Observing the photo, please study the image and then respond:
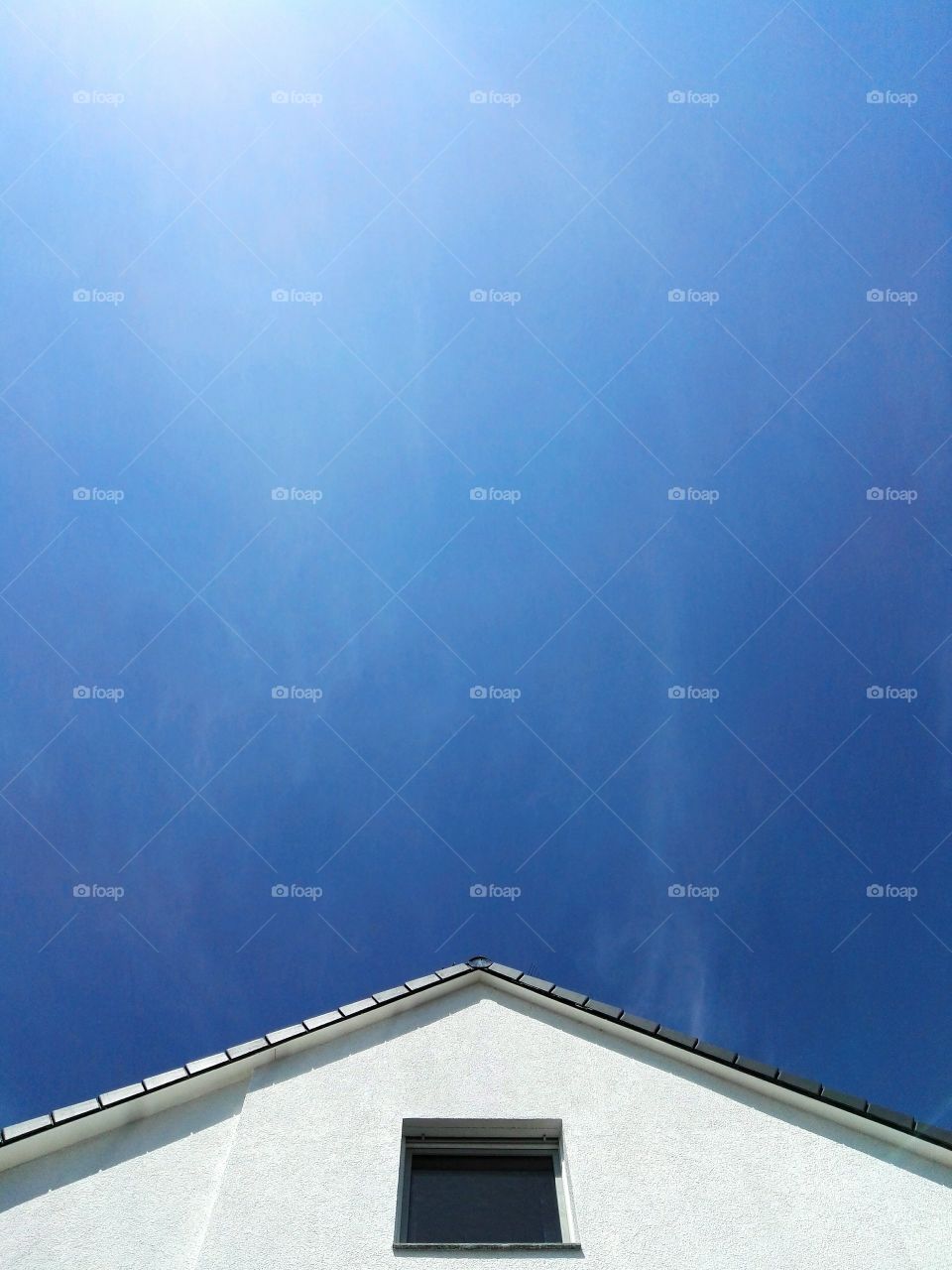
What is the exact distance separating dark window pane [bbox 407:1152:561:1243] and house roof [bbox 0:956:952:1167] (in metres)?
1.32

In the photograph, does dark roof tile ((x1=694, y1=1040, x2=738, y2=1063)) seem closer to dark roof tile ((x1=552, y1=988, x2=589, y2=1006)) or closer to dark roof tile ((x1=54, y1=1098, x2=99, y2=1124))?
dark roof tile ((x1=552, y1=988, x2=589, y2=1006))

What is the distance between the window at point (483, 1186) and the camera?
508 cm

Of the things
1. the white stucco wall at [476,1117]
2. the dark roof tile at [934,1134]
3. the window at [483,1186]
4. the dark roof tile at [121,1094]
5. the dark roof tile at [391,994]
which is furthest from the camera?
the dark roof tile at [391,994]

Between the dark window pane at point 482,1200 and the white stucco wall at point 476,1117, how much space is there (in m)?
0.30

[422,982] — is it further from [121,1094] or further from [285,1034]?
[121,1094]

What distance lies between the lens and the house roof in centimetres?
561

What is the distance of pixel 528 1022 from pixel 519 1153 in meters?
1.11

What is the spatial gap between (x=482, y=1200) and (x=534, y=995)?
1.78 metres

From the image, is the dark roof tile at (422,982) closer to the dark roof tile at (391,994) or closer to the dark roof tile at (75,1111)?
the dark roof tile at (391,994)

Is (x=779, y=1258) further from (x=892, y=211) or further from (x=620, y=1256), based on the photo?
(x=892, y=211)

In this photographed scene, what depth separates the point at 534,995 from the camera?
6949 mm

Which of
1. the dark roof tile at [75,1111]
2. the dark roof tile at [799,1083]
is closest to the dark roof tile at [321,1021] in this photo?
the dark roof tile at [75,1111]

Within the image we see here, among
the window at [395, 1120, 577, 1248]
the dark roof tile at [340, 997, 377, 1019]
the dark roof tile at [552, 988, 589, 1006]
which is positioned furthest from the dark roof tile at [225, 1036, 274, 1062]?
the dark roof tile at [552, 988, 589, 1006]

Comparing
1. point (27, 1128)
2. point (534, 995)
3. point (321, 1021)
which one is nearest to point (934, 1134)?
point (534, 995)
